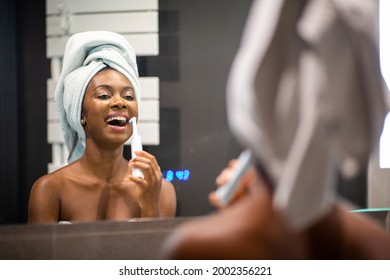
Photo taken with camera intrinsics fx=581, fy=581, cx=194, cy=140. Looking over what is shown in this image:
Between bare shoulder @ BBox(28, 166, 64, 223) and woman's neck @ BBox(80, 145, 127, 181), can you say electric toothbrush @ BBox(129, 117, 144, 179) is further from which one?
bare shoulder @ BBox(28, 166, 64, 223)

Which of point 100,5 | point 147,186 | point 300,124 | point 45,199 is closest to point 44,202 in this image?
point 45,199

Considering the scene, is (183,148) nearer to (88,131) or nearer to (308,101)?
(88,131)

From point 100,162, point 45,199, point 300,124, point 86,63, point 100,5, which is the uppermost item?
point 100,5

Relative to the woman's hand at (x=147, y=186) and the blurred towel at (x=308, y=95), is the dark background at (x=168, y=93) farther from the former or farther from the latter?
the blurred towel at (x=308, y=95)

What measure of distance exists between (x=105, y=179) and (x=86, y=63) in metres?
0.33

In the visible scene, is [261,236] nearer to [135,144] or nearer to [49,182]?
[135,144]

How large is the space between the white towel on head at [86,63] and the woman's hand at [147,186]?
0.61 ft

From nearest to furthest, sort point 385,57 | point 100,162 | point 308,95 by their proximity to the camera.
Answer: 1. point 308,95
2. point 385,57
3. point 100,162

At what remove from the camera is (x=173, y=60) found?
65.2 inches

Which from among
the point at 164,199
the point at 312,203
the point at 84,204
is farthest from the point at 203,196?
the point at 312,203

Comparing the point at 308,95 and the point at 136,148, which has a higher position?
the point at 308,95

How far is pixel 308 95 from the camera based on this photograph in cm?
96

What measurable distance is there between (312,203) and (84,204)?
0.85 meters

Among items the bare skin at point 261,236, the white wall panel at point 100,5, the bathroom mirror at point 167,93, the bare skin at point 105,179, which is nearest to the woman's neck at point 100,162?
the bare skin at point 105,179
